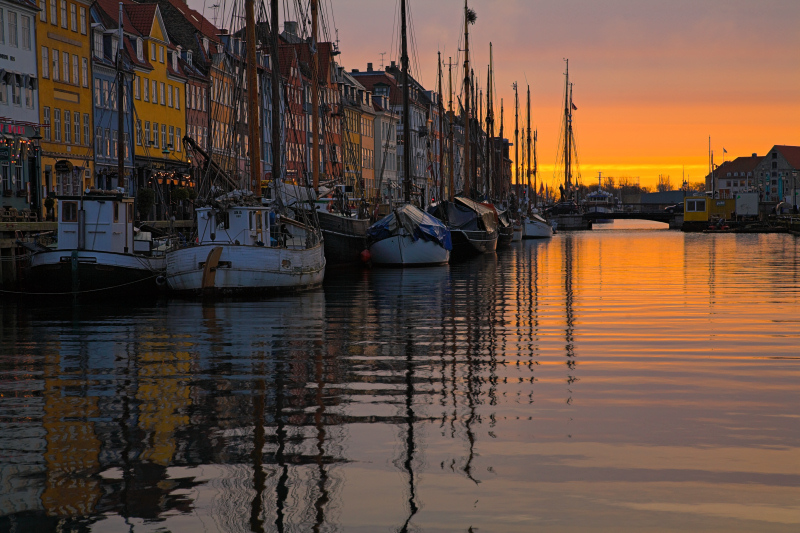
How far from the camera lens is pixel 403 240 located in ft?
197

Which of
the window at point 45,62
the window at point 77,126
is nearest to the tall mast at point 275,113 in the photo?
the window at point 45,62

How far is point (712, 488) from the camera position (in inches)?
420

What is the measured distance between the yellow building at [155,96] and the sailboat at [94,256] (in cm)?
4255

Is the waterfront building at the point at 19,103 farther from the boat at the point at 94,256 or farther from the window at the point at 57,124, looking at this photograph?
the boat at the point at 94,256

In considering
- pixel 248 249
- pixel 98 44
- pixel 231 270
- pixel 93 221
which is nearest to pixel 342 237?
pixel 248 249

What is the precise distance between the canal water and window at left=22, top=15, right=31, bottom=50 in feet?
137

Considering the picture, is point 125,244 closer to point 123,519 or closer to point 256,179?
point 256,179

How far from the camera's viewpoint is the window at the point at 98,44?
78250 mm

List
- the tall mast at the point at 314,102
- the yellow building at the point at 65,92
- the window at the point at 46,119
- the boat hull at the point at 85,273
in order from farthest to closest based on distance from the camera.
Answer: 1. the yellow building at the point at 65,92
2. the window at the point at 46,119
3. the tall mast at the point at 314,102
4. the boat hull at the point at 85,273

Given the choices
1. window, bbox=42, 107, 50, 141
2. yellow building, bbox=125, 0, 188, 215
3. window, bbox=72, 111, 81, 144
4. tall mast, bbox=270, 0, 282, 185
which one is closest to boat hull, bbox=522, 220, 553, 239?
yellow building, bbox=125, 0, 188, 215

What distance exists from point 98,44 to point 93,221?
4397 centimetres

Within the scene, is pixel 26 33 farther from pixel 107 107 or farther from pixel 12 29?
pixel 107 107

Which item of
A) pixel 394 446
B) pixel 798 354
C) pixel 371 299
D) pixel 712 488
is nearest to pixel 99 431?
pixel 394 446

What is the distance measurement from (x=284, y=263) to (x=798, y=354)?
21.3 meters
